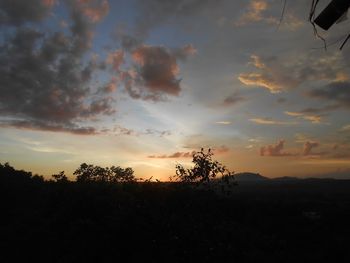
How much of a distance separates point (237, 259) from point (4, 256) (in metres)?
23.3

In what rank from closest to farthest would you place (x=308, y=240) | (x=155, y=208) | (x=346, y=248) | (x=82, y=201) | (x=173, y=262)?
1. (x=173, y=262)
2. (x=155, y=208)
3. (x=82, y=201)
4. (x=346, y=248)
5. (x=308, y=240)

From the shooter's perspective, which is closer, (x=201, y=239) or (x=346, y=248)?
(x=201, y=239)

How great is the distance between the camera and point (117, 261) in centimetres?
1892

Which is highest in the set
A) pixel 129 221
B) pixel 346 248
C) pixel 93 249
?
pixel 129 221

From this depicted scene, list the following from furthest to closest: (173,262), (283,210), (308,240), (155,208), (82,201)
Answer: (283,210)
(308,240)
(82,201)
(155,208)
(173,262)

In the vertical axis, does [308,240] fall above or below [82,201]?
below

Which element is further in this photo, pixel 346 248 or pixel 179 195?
pixel 346 248

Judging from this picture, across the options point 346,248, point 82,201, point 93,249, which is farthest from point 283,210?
A: point 93,249

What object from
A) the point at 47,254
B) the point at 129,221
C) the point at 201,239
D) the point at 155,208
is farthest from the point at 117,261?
the point at 47,254

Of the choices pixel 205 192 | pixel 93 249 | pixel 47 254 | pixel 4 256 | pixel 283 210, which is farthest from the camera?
pixel 283 210

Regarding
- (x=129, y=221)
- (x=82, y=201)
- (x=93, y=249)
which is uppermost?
(x=82, y=201)

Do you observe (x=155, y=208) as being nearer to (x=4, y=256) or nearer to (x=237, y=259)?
(x=237, y=259)

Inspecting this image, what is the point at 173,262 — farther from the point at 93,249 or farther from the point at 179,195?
the point at 93,249

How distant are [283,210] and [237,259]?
9550 centimetres
